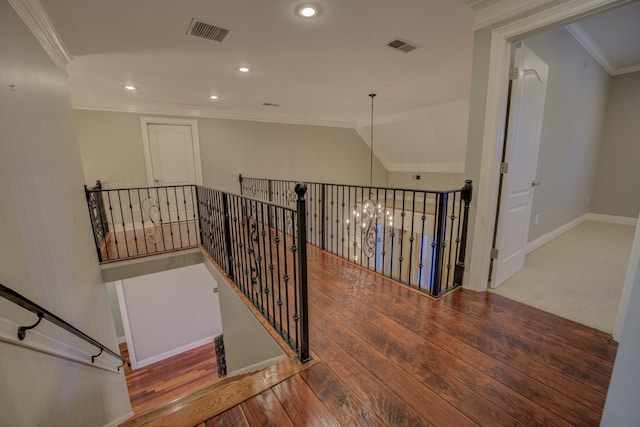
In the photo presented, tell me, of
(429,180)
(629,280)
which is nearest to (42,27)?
(629,280)

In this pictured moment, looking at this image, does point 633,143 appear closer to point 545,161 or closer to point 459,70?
point 545,161

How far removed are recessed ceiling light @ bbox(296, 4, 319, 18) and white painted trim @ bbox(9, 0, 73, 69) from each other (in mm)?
1860

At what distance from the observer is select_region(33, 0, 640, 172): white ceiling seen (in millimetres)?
2057

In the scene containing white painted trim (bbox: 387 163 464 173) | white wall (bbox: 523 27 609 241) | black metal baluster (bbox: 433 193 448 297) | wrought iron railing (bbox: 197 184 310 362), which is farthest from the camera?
white painted trim (bbox: 387 163 464 173)

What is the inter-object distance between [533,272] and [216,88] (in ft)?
15.8

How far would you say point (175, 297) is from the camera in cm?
594

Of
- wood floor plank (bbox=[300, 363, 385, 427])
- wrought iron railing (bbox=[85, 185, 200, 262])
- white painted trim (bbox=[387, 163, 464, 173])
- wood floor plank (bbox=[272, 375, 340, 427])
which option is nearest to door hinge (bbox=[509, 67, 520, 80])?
wood floor plank (bbox=[300, 363, 385, 427])

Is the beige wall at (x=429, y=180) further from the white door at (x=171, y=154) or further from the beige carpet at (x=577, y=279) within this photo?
the white door at (x=171, y=154)

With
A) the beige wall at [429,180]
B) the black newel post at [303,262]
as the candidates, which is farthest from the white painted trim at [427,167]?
the black newel post at [303,262]

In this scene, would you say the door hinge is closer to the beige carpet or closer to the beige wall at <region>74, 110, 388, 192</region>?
the beige carpet

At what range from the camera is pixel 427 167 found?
267 inches

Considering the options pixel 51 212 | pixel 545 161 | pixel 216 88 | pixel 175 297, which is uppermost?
pixel 216 88

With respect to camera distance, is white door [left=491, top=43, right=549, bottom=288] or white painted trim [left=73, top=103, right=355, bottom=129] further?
white painted trim [left=73, top=103, right=355, bottom=129]

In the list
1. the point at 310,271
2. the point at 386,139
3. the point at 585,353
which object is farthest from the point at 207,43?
the point at 386,139
